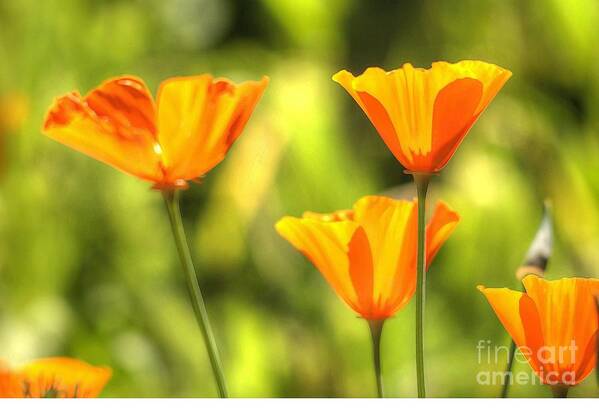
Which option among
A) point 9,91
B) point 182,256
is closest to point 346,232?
point 182,256

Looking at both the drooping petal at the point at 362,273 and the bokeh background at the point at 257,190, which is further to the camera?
the bokeh background at the point at 257,190

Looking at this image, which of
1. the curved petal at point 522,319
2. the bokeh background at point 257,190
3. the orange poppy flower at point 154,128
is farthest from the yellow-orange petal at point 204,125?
the bokeh background at point 257,190

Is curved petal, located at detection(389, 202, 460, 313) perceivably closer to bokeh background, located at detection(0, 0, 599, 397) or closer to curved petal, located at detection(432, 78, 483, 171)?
curved petal, located at detection(432, 78, 483, 171)

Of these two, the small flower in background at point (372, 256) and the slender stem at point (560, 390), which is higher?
the small flower in background at point (372, 256)

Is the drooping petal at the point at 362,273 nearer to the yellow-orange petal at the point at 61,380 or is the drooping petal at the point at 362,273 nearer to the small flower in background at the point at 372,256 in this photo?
the small flower in background at the point at 372,256

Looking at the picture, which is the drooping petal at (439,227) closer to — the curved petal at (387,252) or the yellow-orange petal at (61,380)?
the curved petal at (387,252)

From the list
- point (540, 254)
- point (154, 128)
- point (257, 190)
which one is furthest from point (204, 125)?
point (257, 190)
